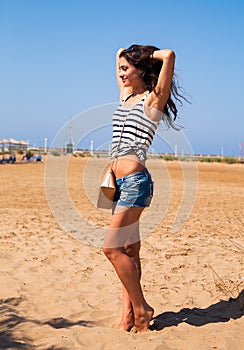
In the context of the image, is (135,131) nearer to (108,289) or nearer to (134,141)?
(134,141)

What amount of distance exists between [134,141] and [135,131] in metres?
0.07

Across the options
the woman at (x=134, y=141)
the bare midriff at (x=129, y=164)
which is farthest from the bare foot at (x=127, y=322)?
the bare midriff at (x=129, y=164)

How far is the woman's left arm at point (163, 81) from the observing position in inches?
140

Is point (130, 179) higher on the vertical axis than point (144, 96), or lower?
lower

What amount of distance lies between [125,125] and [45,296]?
6.83 ft

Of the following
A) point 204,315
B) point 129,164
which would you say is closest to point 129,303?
point 204,315

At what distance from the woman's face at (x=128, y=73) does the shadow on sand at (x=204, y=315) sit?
193 centimetres

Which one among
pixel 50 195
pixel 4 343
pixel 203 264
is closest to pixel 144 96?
pixel 4 343

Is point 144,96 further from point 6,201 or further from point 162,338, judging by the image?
point 6,201

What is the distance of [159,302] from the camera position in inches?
188

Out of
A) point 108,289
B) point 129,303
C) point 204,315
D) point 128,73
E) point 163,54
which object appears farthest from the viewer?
point 108,289

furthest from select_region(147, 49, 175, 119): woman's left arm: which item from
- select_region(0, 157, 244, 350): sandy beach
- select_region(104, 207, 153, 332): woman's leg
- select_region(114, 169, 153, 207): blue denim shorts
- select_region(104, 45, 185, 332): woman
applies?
select_region(0, 157, 244, 350): sandy beach

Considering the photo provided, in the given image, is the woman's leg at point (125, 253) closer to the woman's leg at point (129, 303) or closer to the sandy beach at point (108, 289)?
the woman's leg at point (129, 303)

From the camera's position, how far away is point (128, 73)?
3773 mm
